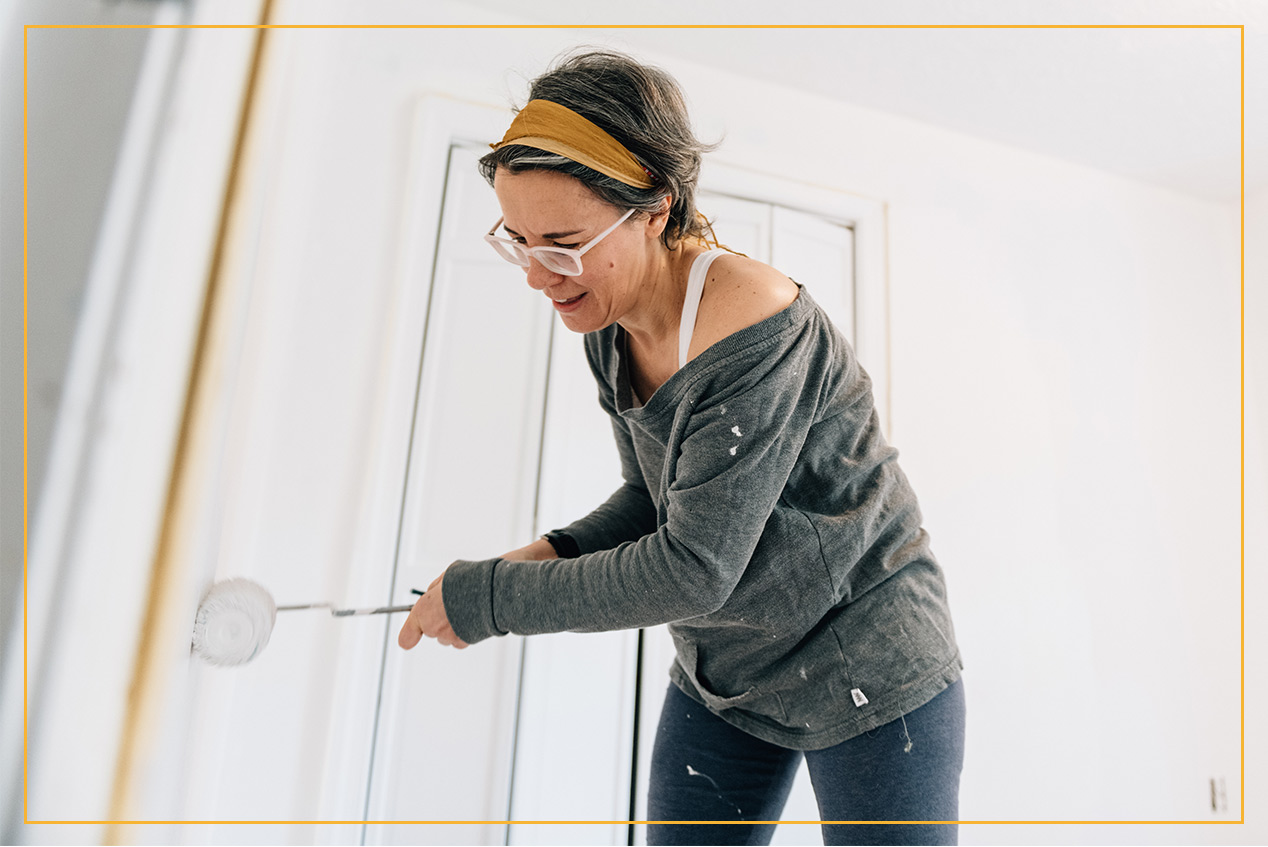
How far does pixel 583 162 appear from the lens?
0.64 metres

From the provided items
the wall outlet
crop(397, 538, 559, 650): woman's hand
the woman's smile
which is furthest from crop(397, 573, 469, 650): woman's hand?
the wall outlet

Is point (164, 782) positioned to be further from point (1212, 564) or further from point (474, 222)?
point (1212, 564)

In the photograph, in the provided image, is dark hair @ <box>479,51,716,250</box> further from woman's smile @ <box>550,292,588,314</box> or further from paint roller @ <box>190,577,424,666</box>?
paint roller @ <box>190,577,424,666</box>

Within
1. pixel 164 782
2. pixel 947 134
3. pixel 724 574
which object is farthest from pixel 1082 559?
pixel 164 782

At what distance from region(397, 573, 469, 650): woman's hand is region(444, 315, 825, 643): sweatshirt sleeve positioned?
3 centimetres

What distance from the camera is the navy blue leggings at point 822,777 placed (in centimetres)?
72

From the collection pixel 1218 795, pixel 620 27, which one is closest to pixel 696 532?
pixel 620 27

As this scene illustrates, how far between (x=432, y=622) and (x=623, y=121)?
1.75ft

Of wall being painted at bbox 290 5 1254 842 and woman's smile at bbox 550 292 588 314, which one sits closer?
woman's smile at bbox 550 292 588 314

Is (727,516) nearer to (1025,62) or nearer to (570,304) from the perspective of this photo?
(570,304)

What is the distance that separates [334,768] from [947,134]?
210cm

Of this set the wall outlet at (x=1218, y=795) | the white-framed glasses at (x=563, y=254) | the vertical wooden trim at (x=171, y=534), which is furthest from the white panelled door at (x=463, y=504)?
the wall outlet at (x=1218, y=795)

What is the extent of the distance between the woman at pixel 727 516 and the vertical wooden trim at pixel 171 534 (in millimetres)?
303

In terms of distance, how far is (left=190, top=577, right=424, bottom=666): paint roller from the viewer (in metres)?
0.59
